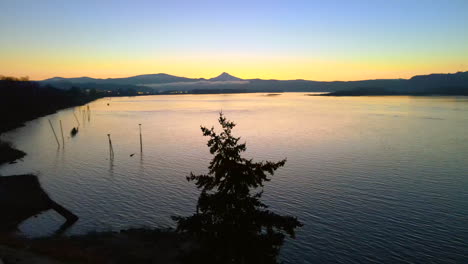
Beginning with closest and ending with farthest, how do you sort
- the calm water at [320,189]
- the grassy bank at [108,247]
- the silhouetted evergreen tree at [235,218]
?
the silhouetted evergreen tree at [235,218], the grassy bank at [108,247], the calm water at [320,189]

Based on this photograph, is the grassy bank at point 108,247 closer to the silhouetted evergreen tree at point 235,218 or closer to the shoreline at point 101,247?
the shoreline at point 101,247

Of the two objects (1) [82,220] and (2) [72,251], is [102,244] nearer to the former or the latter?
(2) [72,251]

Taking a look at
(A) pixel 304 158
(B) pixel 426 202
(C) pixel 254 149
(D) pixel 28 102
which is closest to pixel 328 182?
(B) pixel 426 202

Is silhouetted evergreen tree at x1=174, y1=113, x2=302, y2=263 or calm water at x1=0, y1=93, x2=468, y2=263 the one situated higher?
silhouetted evergreen tree at x1=174, y1=113, x2=302, y2=263

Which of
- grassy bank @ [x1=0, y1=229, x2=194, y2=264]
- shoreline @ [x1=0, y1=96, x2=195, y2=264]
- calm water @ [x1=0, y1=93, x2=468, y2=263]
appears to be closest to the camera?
shoreline @ [x1=0, y1=96, x2=195, y2=264]

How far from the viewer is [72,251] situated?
20156 mm

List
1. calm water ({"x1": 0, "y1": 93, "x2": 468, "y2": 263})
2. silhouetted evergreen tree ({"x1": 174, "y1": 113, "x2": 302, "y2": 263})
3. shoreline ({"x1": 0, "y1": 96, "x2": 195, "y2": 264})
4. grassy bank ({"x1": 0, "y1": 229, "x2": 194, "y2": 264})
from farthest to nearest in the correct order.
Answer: calm water ({"x1": 0, "y1": 93, "x2": 468, "y2": 263}) < grassy bank ({"x1": 0, "y1": 229, "x2": 194, "y2": 264}) < shoreline ({"x1": 0, "y1": 96, "x2": 195, "y2": 264}) < silhouetted evergreen tree ({"x1": 174, "y1": 113, "x2": 302, "y2": 263})

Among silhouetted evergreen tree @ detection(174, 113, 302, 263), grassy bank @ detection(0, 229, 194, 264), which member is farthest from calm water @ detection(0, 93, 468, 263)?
silhouetted evergreen tree @ detection(174, 113, 302, 263)

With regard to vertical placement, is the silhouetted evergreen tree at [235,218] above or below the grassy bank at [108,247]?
above

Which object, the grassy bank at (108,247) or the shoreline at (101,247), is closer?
the shoreline at (101,247)

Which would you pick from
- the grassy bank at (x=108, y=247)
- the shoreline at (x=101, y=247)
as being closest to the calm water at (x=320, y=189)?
the shoreline at (x=101, y=247)

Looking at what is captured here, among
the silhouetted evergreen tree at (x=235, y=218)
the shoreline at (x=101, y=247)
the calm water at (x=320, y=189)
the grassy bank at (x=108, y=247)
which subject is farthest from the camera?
the calm water at (x=320, y=189)

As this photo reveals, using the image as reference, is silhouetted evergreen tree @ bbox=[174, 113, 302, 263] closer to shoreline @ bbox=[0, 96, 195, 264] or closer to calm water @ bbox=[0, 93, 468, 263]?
shoreline @ bbox=[0, 96, 195, 264]

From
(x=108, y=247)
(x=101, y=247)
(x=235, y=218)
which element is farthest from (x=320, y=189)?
(x=235, y=218)
